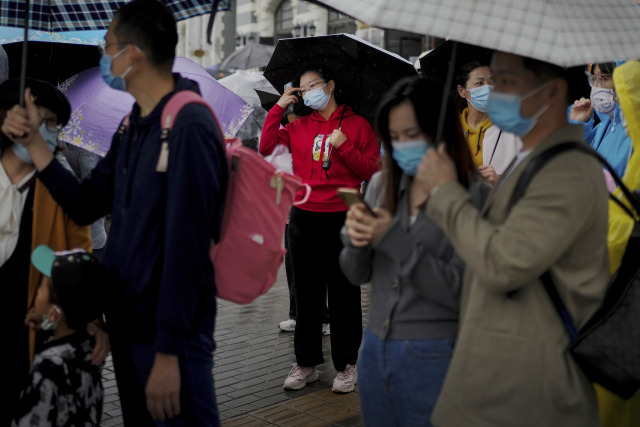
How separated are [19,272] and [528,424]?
78.7 inches

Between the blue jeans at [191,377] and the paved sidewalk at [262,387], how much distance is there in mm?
2023

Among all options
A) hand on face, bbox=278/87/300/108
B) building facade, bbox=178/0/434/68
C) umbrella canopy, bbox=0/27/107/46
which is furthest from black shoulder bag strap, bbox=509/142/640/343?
building facade, bbox=178/0/434/68

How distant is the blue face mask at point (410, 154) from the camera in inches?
99.0

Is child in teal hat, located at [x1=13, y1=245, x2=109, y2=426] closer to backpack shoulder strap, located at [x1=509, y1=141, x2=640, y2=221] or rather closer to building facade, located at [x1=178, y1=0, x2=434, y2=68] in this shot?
backpack shoulder strap, located at [x1=509, y1=141, x2=640, y2=221]

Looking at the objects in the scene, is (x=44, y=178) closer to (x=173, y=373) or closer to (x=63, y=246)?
(x=63, y=246)

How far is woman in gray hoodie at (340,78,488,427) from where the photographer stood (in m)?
2.43

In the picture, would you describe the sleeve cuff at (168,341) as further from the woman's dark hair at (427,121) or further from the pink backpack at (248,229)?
the woman's dark hair at (427,121)

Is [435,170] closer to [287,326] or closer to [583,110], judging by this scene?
[583,110]

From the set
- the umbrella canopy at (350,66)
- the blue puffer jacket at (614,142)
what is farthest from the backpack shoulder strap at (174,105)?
the umbrella canopy at (350,66)

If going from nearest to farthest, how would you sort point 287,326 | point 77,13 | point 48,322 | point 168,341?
point 168,341 < point 48,322 < point 77,13 < point 287,326

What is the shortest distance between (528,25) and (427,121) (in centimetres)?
53

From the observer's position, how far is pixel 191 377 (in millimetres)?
2561

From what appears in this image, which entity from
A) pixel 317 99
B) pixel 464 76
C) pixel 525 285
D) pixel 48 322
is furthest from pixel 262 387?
pixel 525 285

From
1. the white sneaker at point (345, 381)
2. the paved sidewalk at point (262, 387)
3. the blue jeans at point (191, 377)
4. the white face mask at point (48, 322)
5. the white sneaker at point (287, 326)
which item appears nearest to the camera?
the blue jeans at point (191, 377)
